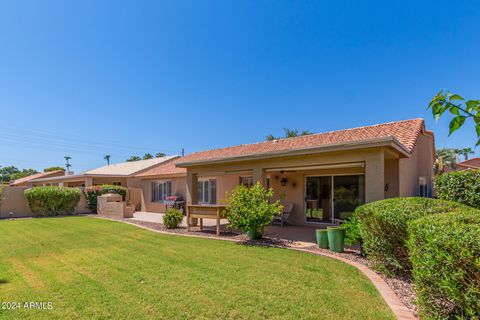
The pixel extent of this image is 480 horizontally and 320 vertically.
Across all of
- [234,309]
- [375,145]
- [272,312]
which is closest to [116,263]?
[234,309]

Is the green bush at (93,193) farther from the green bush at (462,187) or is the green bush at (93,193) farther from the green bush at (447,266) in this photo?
the green bush at (447,266)

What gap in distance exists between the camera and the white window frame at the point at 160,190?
22.7 meters

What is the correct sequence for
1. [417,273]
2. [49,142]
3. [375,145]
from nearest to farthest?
[417,273]
[375,145]
[49,142]

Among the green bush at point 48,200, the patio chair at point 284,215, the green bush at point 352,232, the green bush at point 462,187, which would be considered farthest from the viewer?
the green bush at point 48,200

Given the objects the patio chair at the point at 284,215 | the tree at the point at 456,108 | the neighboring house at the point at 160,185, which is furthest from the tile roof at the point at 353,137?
the tree at the point at 456,108

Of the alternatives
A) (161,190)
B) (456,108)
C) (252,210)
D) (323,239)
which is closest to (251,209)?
(252,210)

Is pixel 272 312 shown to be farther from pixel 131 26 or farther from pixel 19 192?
pixel 19 192

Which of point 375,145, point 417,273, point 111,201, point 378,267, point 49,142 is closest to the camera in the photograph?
point 417,273

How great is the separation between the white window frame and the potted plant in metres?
12.9

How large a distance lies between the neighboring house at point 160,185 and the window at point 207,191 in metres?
1.32

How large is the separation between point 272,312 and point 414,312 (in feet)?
7.10

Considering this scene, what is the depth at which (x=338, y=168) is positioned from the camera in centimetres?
1330

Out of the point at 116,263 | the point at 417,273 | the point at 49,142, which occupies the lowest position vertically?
the point at 116,263

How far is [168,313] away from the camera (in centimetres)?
446
